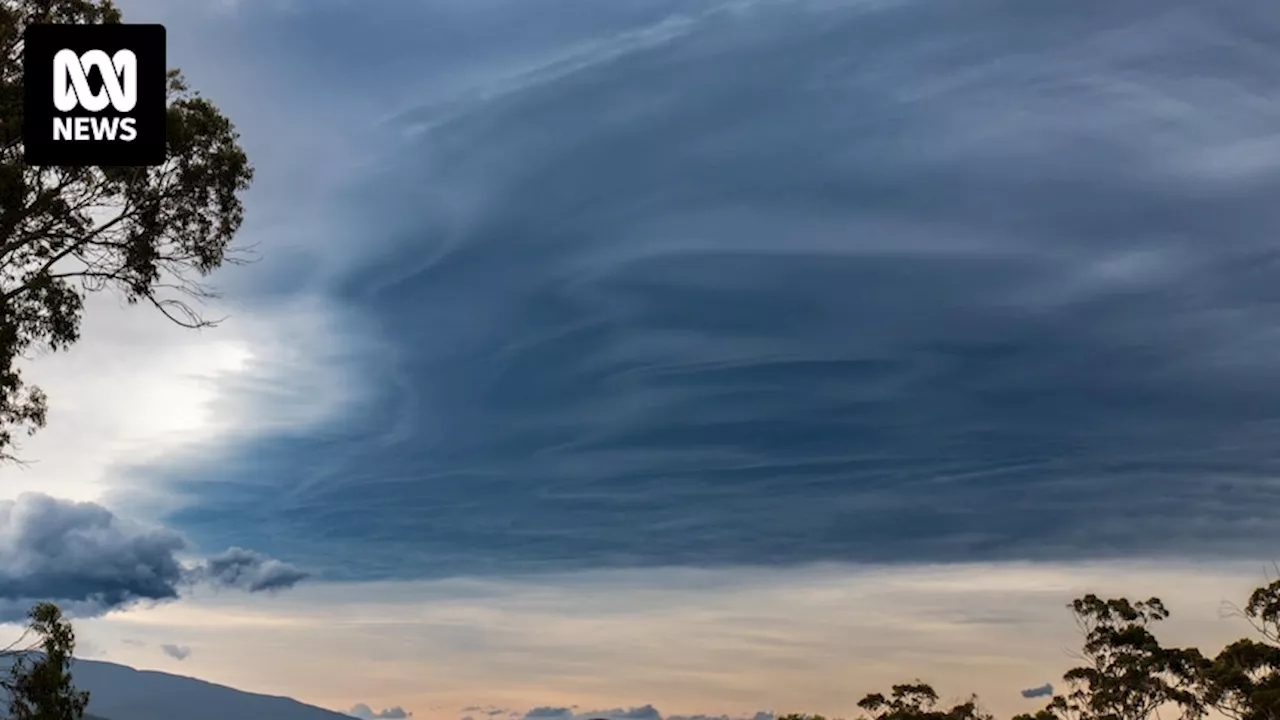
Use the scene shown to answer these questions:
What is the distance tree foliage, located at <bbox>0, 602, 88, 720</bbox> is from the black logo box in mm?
7387

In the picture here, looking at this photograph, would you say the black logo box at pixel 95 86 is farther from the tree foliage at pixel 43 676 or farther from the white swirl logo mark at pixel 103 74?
the tree foliage at pixel 43 676

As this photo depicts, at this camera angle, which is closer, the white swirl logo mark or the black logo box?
the white swirl logo mark

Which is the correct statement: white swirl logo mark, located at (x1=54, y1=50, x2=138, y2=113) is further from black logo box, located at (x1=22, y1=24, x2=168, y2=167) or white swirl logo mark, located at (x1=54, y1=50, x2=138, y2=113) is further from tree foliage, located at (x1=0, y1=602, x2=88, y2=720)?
tree foliage, located at (x1=0, y1=602, x2=88, y2=720)

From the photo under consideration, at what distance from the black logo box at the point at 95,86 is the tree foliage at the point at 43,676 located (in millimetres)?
7387

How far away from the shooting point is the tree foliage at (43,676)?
21.3 metres

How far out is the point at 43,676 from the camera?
21.3 meters

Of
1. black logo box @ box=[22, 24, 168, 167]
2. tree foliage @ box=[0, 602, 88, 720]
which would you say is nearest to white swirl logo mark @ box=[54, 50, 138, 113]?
black logo box @ box=[22, 24, 168, 167]

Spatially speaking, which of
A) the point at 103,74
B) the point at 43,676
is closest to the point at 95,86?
the point at 103,74

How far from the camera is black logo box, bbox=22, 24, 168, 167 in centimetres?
1905

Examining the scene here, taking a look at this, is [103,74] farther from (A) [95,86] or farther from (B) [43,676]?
(B) [43,676]

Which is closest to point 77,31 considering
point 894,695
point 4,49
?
point 4,49

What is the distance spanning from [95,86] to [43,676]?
9.63 metres

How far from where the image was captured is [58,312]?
76.3 feet

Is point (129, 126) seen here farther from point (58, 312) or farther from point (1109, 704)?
point (1109, 704)
